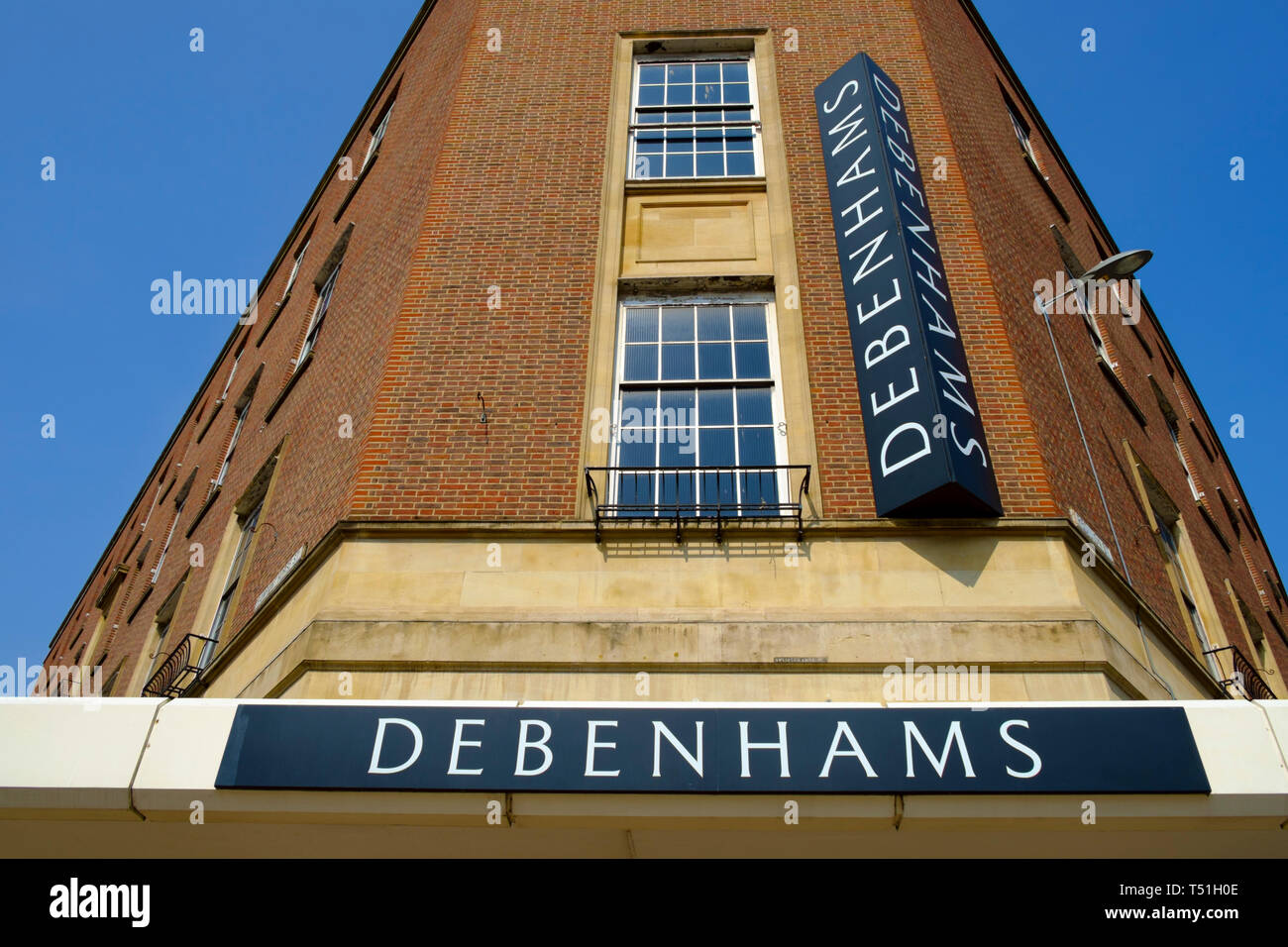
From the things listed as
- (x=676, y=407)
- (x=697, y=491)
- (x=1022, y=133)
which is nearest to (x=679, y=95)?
(x=676, y=407)

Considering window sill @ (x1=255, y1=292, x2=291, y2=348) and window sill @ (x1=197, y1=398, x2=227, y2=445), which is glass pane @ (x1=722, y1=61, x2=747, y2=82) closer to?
window sill @ (x1=255, y1=292, x2=291, y2=348)

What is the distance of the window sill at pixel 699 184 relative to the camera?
10273 millimetres

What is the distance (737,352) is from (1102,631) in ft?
12.7

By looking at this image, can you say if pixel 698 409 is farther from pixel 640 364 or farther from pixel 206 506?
pixel 206 506

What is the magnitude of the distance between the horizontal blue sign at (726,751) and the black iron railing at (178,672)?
4457 mm

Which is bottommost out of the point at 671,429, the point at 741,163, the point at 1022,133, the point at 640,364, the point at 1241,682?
the point at 1241,682

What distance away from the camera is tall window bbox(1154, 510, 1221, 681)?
1045 centimetres

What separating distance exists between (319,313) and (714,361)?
6.97 meters

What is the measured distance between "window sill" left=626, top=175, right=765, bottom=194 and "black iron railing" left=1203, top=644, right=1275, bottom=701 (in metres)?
6.62

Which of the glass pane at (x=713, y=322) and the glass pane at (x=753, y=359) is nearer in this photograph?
the glass pane at (x=753, y=359)

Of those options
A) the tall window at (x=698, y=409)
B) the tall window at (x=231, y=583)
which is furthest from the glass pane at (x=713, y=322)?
the tall window at (x=231, y=583)

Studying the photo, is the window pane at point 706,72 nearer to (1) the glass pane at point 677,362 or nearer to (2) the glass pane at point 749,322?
(2) the glass pane at point 749,322

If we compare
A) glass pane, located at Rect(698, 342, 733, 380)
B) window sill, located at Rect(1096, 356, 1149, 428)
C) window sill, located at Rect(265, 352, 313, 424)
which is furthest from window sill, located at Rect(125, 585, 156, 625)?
window sill, located at Rect(1096, 356, 1149, 428)

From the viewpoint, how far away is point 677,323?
930 centimetres
